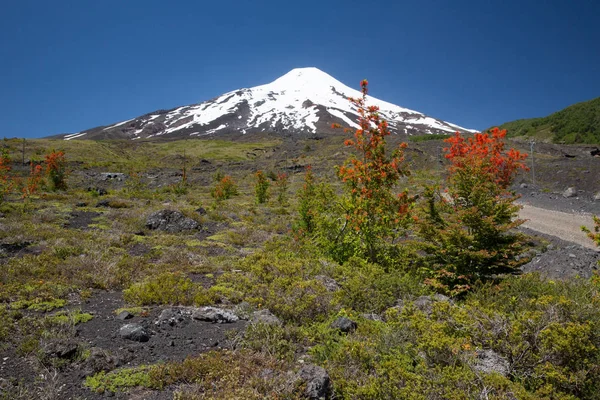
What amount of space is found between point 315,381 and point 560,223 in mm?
15555

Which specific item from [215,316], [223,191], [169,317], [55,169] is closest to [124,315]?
[169,317]

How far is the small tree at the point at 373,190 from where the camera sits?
754 centimetres

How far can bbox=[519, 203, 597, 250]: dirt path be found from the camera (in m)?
11.5

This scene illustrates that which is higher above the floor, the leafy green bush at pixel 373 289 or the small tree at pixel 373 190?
the small tree at pixel 373 190

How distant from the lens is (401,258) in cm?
744

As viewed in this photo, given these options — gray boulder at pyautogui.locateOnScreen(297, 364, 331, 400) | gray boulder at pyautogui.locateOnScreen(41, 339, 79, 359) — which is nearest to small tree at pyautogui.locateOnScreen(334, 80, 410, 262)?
gray boulder at pyautogui.locateOnScreen(297, 364, 331, 400)

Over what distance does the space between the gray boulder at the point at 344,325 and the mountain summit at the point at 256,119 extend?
4160 inches

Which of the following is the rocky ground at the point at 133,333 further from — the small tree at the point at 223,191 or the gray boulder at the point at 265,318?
the small tree at the point at 223,191

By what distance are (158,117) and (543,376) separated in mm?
160915

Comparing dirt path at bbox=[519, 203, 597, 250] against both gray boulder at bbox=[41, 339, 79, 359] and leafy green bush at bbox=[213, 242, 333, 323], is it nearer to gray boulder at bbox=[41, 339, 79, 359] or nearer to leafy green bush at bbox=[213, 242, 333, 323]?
leafy green bush at bbox=[213, 242, 333, 323]

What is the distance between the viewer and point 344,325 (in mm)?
4566

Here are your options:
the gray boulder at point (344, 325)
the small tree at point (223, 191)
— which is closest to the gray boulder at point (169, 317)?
the gray boulder at point (344, 325)

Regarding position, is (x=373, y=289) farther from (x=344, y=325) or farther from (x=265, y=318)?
(x=265, y=318)

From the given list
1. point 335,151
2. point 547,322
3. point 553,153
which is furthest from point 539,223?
point 335,151
